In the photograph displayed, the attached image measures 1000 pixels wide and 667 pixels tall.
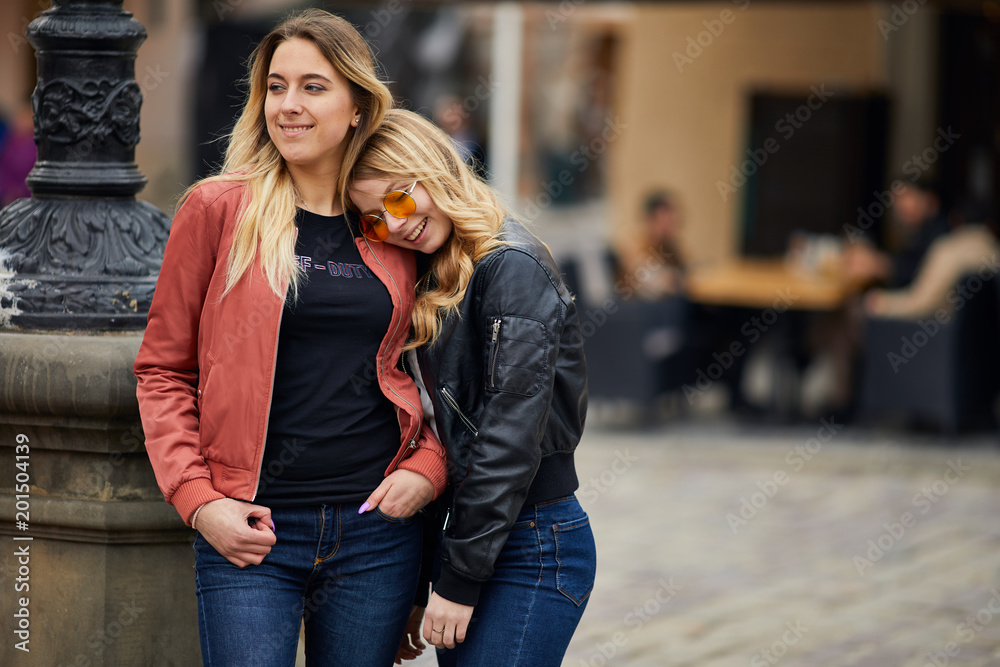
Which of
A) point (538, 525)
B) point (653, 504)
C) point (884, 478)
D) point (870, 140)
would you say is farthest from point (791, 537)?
point (870, 140)

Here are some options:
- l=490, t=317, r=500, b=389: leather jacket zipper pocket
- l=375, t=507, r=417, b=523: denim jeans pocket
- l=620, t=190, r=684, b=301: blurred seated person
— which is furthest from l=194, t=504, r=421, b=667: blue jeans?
l=620, t=190, r=684, b=301: blurred seated person

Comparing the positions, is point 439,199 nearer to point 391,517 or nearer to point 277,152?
point 277,152

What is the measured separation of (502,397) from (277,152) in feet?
2.24

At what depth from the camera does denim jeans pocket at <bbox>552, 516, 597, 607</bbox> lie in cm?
244

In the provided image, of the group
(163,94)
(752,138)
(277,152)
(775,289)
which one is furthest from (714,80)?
(277,152)

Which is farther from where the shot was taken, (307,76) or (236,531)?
(307,76)

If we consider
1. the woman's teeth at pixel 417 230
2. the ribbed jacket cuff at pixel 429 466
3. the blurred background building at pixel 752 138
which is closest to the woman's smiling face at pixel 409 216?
the woman's teeth at pixel 417 230

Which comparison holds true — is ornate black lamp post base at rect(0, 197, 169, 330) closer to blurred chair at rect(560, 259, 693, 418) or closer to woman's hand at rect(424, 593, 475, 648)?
woman's hand at rect(424, 593, 475, 648)

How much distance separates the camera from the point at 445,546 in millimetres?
2373

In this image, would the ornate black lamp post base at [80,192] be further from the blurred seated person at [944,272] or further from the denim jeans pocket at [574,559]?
the blurred seated person at [944,272]

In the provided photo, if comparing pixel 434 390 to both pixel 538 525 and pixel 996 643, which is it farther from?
pixel 996 643

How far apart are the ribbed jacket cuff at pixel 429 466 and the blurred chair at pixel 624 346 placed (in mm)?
6156

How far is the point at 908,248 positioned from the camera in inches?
362

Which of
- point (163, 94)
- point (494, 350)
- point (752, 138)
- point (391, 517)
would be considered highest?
point (494, 350)
